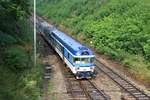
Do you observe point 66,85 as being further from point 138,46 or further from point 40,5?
point 40,5

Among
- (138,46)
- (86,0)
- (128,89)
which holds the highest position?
(86,0)

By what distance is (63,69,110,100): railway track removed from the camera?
29634 mm

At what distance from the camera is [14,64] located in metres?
30.8

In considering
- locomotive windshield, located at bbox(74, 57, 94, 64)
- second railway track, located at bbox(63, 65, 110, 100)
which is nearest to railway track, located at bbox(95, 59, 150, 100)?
second railway track, located at bbox(63, 65, 110, 100)

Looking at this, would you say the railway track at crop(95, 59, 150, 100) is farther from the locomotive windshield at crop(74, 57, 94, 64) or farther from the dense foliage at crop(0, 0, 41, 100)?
the dense foliage at crop(0, 0, 41, 100)

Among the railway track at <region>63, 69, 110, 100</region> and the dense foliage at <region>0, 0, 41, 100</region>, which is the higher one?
the dense foliage at <region>0, 0, 41, 100</region>

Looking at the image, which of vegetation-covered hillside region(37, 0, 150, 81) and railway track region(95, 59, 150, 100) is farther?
vegetation-covered hillside region(37, 0, 150, 81)

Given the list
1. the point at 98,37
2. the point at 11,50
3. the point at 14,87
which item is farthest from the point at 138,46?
the point at 14,87

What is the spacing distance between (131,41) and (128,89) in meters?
13.9

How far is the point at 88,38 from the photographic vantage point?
56312mm

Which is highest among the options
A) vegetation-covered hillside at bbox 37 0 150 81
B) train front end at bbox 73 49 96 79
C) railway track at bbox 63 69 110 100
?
vegetation-covered hillside at bbox 37 0 150 81

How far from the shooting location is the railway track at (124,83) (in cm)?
3022

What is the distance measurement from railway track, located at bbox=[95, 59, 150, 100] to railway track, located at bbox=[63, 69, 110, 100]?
2.16 meters

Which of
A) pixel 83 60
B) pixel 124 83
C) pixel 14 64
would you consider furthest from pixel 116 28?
pixel 14 64
